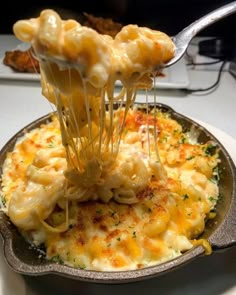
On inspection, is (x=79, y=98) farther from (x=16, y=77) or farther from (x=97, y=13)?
(x=97, y=13)

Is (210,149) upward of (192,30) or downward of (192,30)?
downward

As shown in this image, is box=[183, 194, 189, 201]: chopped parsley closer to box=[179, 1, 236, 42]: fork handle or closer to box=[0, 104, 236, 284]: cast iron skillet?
box=[0, 104, 236, 284]: cast iron skillet

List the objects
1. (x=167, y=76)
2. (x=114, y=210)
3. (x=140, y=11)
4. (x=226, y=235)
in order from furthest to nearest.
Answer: (x=140, y=11), (x=167, y=76), (x=114, y=210), (x=226, y=235)

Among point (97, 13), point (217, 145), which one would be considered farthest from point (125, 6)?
point (217, 145)

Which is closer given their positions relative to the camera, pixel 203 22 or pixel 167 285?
pixel 167 285

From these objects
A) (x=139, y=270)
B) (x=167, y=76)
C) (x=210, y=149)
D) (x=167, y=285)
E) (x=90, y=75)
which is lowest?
(x=167, y=285)

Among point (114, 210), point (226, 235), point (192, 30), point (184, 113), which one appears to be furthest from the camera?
point (184, 113)

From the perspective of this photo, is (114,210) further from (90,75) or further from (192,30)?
(192,30)

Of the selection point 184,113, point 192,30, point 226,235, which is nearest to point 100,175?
point 226,235
